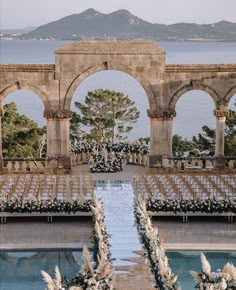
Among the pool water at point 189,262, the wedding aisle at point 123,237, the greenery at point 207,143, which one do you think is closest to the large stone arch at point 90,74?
the wedding aisle at point 123,237

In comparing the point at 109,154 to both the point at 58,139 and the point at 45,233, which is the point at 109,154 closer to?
the point at 58,139

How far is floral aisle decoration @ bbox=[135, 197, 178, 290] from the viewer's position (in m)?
15.3

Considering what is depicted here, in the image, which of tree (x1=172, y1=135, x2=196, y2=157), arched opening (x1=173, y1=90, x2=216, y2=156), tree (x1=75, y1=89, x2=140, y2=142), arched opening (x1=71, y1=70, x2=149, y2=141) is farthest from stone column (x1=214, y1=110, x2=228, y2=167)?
arched opening (x1=71, y1=70, x2=149, y2=141)

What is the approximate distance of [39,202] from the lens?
2448 centimetres

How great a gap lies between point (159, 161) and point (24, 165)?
5719 millimetres

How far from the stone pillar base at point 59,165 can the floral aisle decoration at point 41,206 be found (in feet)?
20.6

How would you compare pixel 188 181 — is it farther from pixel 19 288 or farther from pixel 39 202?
pixel 19 288

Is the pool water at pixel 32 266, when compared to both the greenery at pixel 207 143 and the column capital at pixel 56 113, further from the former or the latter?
the greenery at pixel 207 143

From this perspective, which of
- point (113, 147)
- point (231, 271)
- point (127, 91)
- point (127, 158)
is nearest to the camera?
point (231, 271)

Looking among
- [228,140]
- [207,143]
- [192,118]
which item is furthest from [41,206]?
[192,118]

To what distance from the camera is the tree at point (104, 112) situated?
43.4m

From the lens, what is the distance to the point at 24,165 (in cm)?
3114

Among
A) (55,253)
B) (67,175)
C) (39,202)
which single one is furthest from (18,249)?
(67,175)

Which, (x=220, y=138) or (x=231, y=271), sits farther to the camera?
(x=220, y=138)
